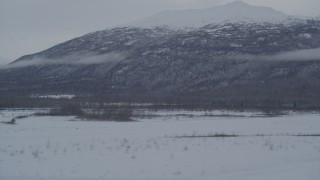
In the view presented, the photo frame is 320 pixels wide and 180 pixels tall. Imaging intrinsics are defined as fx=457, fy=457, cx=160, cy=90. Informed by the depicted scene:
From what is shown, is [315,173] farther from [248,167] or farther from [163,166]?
[163,166]

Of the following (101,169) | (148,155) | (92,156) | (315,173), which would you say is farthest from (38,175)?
(315,173)

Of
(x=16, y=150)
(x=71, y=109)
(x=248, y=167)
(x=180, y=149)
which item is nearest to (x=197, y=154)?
(x=180, y=149)

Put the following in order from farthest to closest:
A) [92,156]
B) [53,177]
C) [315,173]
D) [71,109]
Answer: [71,109] < [92,156] < [315,173] < [53,177]

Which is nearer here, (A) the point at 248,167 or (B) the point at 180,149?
(A) the point at 248,167

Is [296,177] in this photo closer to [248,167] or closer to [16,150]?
[248,167]

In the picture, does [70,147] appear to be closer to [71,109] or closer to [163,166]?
[163,166]

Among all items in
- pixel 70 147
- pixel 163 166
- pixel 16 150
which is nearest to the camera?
pixel 163 166

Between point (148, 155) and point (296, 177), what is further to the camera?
point (148, 155)

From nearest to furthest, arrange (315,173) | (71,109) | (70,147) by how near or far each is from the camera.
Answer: (315,173) → (70,147) → (71,109)

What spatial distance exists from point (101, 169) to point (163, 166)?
280cm

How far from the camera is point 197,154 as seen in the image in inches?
950

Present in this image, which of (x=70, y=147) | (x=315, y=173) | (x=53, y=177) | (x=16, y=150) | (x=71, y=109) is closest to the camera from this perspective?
(x=53, y=177)

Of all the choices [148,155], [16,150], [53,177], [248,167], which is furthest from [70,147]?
[248,167]

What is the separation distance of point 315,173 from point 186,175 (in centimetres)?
542
